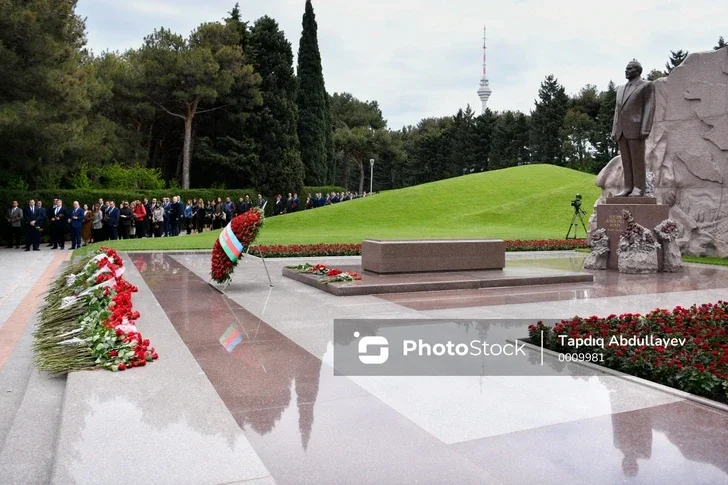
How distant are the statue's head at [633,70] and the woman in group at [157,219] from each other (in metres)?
16.9

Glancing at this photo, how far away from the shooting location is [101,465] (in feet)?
10.1

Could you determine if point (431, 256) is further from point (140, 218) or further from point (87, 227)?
point (87, 227)

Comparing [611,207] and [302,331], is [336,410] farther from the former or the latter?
[611,207]

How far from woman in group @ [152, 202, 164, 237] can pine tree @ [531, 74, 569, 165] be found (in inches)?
1854

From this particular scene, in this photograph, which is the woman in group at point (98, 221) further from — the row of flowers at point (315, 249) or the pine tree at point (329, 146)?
the pine tree at point (329, 146)

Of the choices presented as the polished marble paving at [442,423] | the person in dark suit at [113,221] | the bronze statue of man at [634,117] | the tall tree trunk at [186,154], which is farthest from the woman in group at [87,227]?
the bronze statue of man at [634,117]

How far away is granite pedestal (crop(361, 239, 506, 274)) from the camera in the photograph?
1075cm

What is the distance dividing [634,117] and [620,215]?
2018 millimetres

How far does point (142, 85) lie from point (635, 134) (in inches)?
1173

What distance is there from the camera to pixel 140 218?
22.1 meters

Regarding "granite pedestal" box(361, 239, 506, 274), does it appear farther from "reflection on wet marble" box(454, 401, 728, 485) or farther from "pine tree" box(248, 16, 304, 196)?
"pine tree" box(248, 16, 304, 196)

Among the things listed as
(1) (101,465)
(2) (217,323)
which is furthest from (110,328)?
(1) (101,465)

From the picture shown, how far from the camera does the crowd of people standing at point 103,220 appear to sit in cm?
1927

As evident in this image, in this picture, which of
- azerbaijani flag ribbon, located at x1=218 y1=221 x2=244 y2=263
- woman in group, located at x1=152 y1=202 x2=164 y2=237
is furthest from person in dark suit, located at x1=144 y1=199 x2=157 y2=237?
azerbaijani flag ribbon, located at x1=218 y1=221 x2=244 y2=263
